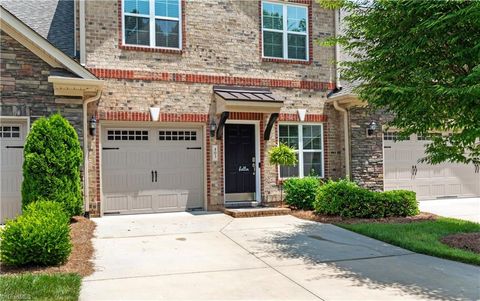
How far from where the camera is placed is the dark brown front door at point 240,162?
11820mm

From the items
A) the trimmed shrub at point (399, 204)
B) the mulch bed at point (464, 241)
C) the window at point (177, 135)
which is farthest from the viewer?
the window at point (177, 135)

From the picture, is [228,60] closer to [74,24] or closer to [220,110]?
[220,110]

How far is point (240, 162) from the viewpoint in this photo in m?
12.0

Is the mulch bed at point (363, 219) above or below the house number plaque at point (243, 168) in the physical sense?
below

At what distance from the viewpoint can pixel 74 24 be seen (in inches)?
442

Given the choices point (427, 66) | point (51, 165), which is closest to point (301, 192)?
point (427, 66)

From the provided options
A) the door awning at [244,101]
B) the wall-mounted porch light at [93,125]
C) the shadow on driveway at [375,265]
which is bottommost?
the shadow on driveway at [375,265]

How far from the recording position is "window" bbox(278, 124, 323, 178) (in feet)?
40.5

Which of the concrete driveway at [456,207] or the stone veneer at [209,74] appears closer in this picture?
the stone veneer at [209,74]

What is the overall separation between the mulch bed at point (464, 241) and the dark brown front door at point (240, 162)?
18.3 feet

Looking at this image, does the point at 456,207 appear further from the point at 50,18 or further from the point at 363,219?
the point at 50,18

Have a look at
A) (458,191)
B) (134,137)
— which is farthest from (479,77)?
(458,191)

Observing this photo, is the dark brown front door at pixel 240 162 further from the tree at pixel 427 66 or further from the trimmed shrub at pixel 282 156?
the tree at pixel 427 66

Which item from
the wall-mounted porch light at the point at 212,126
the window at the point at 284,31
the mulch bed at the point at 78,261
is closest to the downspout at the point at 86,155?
the mulch bed at the point at 78,261
